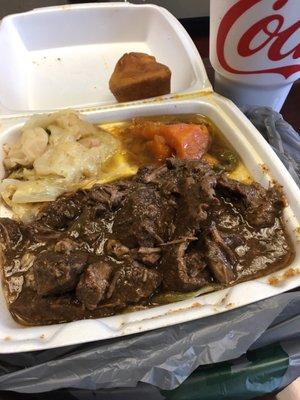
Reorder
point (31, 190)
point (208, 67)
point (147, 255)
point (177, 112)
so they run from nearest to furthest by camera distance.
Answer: point (147, 255)
point (31, 190)
point (177, 112)
point (208, 67)

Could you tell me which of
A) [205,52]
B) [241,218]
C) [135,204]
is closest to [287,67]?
[241,218]

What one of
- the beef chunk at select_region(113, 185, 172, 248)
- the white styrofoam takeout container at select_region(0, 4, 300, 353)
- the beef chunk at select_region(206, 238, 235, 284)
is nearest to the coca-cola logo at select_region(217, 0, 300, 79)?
the white styrofoam takeout container at select_region(0, 4, 300, 353)

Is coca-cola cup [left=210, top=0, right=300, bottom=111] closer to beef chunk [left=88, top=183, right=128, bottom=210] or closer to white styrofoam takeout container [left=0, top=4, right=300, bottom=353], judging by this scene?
white styrofoam takeout container [left=0, top=4, right=300, bottom=353]

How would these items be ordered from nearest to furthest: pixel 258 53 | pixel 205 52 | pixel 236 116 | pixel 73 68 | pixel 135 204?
pixel 135 204 → pixel 258 53 → pixel 236 116 → pixel 73 68 → pixel 205 52

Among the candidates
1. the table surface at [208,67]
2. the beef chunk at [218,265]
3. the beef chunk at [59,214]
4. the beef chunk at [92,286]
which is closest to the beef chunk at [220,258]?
the beef chunk at [218,265]

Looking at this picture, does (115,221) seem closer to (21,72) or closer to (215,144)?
(215,144)

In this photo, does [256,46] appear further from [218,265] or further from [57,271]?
[57,271]

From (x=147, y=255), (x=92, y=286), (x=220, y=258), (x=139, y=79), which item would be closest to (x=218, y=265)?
(x=220, y=258)
